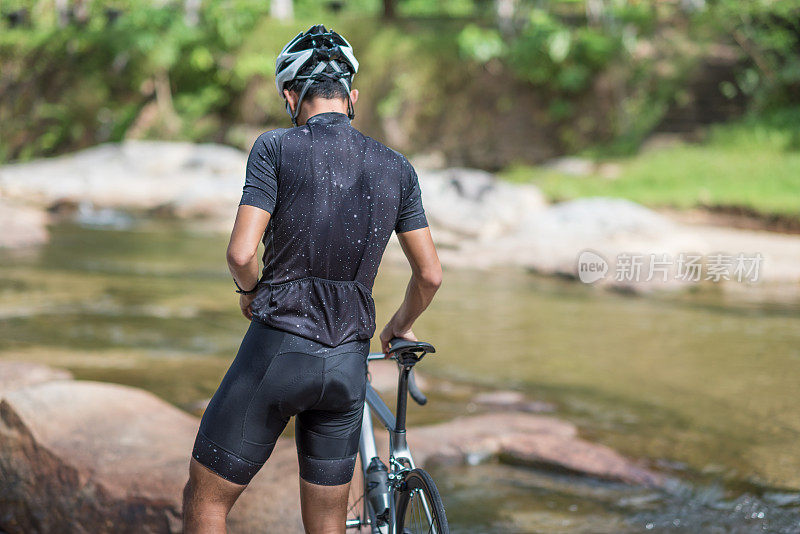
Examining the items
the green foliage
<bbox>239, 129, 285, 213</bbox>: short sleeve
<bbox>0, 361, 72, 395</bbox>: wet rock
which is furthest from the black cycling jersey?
the green foliage

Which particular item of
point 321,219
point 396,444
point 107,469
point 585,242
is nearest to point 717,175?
point 585,242

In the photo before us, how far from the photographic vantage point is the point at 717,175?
48.4 ft

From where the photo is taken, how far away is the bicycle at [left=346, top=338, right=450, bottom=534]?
89.5 inches

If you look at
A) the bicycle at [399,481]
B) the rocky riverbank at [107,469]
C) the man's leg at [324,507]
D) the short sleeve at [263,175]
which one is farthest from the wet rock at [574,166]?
the short sleeve at [263,175]

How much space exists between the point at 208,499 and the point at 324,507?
34cm

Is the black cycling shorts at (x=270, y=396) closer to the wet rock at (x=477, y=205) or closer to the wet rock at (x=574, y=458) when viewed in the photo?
the wet rock at (x=574, y=458)

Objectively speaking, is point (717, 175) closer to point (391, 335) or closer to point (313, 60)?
point (391, 335)

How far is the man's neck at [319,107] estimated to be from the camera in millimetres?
2324

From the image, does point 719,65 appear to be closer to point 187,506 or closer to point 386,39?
point 386,39

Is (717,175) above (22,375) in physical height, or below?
above

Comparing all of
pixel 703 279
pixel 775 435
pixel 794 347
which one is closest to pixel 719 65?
pixel 703 279

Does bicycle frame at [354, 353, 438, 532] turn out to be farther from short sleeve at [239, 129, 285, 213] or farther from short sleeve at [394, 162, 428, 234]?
short sleeve at [239, 129, 285, 213]

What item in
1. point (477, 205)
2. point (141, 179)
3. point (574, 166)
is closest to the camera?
point (477, 205)

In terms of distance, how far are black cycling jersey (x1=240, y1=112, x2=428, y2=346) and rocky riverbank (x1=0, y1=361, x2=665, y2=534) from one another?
1275mm
